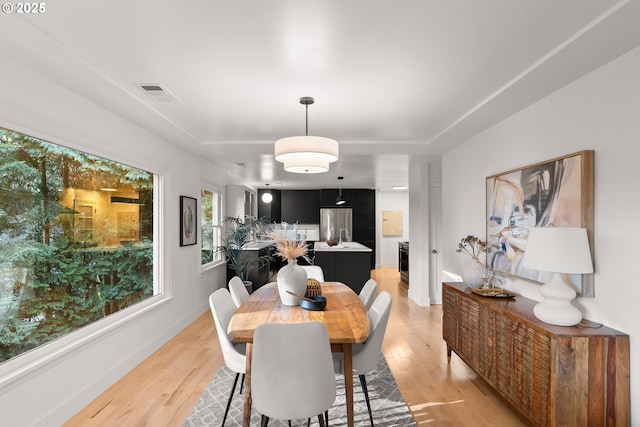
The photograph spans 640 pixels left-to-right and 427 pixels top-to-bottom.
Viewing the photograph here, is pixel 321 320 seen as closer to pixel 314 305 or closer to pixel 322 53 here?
pixel 314 305

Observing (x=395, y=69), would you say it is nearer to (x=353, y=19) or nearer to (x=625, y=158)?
(x=353, y=19)

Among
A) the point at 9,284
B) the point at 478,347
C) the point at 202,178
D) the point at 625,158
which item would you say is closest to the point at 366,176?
the point at 202,178

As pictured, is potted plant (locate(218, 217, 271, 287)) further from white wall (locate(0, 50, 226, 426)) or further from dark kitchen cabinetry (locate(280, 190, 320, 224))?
dark kitchen cabinetry (locate(280, 190, 320, 224))

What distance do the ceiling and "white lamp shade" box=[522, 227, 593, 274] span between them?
42.5 inches

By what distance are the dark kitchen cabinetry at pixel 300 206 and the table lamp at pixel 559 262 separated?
27.9 ft

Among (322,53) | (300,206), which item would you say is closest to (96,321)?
(322,53)

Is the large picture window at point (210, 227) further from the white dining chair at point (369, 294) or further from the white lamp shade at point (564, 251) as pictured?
the white lamp shade at point (564, 251)

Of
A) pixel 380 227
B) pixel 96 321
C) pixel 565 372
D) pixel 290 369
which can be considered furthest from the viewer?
pixel 380 227

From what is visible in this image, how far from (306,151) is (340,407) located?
2009 millimetres

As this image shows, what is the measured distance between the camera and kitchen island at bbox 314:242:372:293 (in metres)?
6.96

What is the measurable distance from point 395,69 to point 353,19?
0.73 meters

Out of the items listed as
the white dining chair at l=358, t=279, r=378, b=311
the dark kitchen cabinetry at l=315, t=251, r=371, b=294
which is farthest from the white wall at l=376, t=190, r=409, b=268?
the white dining chair at l=358, t=279, r=378, b=311

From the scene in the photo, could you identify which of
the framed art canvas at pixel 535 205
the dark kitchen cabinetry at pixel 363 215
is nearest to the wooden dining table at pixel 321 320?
the framed art canvas at pixel 535 205

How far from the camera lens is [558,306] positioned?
235cm
